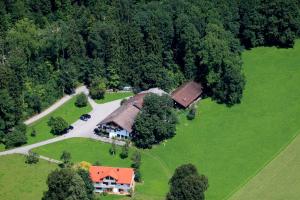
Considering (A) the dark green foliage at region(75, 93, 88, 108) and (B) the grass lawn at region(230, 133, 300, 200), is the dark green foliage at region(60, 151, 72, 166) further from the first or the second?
(B) the grass lawn at region(230, 133, 300, 200)

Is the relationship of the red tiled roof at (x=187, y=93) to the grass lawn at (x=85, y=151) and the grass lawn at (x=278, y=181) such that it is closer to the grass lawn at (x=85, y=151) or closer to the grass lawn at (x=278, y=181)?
the grass lawn at (x=85, y=151)

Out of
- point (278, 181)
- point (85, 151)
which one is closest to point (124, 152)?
point (85, 151)

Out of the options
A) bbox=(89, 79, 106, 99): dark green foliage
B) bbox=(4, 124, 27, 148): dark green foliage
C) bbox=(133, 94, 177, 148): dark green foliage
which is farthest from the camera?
bbox=(89, 79, 106, 99): dark green foliage

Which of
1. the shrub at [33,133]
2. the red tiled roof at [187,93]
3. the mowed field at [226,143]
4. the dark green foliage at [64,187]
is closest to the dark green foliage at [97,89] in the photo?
the red tiled roof at [187,93]

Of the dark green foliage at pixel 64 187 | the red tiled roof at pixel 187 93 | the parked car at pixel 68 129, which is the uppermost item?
the dark green foliage at pixel 64 187

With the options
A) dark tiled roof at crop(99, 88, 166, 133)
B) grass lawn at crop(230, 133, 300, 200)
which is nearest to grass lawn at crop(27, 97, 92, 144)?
dark tiled roof at crop(99, 88, 166, 133)
